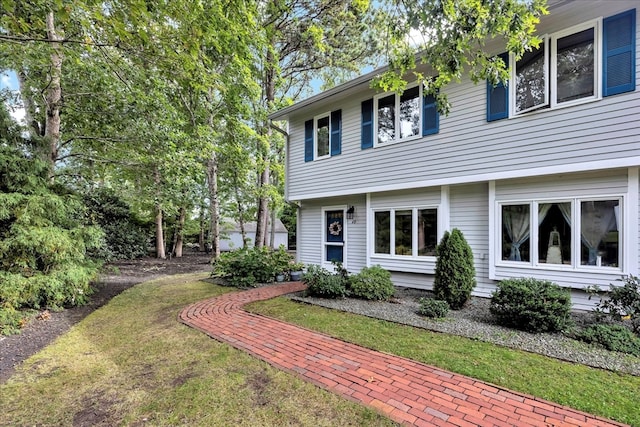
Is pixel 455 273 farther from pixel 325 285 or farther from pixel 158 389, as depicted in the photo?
pixel 158 389

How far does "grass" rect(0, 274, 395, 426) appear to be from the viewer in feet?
8.28

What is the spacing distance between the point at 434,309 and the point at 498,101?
173 inches

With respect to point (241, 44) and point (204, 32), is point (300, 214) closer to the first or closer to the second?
point (241, 44)

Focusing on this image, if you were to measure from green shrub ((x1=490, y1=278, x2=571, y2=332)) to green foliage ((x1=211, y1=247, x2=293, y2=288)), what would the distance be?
578cm

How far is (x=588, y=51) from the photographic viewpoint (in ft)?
17.3

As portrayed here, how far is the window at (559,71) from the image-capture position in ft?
17.2

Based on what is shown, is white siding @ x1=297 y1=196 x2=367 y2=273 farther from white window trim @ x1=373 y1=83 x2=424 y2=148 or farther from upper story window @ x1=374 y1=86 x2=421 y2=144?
upper story window @ x1=374 y1=86 x2=421 y2=144

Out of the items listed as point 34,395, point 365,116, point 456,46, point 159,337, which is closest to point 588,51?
point 456,46

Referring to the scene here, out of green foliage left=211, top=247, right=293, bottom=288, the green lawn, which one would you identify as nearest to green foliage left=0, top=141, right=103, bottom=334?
the green lawn

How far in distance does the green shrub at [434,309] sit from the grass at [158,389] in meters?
2.95

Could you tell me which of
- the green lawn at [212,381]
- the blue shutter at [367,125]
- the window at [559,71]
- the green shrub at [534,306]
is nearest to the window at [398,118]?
the blue shutter at [367,125]

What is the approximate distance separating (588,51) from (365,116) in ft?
15.0

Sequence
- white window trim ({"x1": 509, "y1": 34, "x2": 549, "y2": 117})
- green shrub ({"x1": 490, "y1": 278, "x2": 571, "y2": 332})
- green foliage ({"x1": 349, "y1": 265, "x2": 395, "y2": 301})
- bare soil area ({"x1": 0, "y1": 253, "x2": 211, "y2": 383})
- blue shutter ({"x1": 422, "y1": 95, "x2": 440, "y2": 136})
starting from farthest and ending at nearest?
blue shutter ({"x1": 422, "y1": 95, "x2": 440, "y2": 136})
green foliage ({"x1": 349, "y1": 265, "x2": 395, "y2": 301})
white window trim ({"x1": 509, "y1": 34, "x2": 549, "y2": 117})
green shrub ({"x1": 490, "y1": 278, "x2": 571, "y2": 332})
bare soil area ({"x1": 0, "y1": 253, "x2": 211, "y2": 383})

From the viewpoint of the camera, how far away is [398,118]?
7.71m
